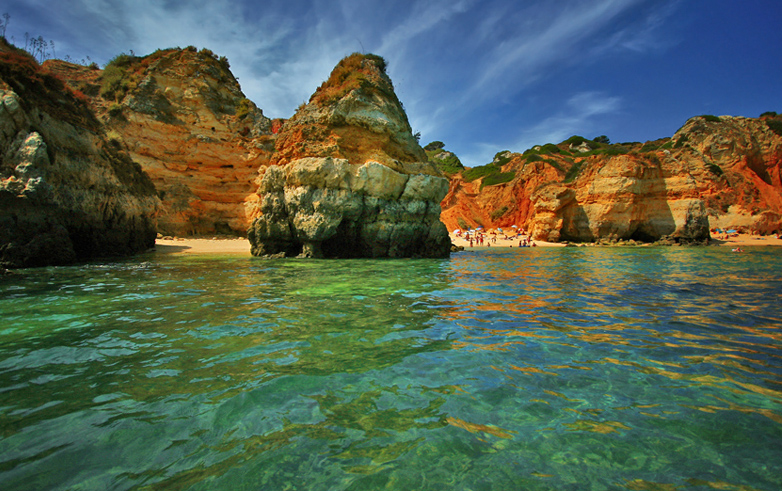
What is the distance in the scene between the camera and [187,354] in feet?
10.6

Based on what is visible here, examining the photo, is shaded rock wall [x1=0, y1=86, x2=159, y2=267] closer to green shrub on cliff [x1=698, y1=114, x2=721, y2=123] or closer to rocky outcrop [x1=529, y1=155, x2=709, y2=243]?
rocky outcrop [x1=529, y1=155, x2=709, y2=243]

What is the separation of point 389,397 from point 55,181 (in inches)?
541

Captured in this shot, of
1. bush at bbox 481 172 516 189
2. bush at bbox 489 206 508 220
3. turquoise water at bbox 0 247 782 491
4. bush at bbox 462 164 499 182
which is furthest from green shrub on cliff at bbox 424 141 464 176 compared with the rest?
turquoise water at bbox 0 247 782 491

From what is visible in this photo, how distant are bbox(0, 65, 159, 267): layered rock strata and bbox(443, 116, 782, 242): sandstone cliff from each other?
95.4ft

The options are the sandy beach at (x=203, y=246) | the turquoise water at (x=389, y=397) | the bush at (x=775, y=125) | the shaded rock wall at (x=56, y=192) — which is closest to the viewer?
the turquoise water at (x=389, y=397)

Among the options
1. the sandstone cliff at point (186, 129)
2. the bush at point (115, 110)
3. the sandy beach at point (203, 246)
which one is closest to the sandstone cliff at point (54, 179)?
the sandy beach at point (203, 246)

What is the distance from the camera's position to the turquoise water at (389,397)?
172 centimetres

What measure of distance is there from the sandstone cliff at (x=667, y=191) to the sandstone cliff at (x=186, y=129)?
75.2 ft

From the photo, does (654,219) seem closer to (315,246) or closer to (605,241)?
(605,241)

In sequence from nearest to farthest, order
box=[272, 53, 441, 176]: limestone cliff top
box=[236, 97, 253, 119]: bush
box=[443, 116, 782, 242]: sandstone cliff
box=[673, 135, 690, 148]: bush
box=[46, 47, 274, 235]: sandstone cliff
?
box=[272, 53, 441, 176]: limestone cliff top
box=[46, 47, 274, 235]: sandstone cliff
box=[236, 97, 253, 119]: bush
box=[443, 116, 782, 242]: sandstone cliff
box=[673, 135, 690, 148]: bush

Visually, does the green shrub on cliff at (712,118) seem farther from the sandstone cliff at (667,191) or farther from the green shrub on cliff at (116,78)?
the green shrub on cliff at (116,78)

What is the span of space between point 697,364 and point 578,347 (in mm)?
932

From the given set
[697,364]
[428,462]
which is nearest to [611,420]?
[428,462]

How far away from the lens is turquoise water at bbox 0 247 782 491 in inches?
67.6
